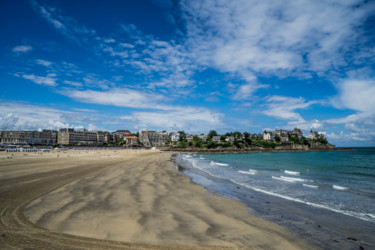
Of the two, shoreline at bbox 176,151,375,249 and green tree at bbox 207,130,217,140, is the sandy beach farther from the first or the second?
green tree at bbox 207,130,217,140

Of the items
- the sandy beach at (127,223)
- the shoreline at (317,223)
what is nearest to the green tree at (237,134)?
the shoreline at (317,223)

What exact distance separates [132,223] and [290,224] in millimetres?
5868

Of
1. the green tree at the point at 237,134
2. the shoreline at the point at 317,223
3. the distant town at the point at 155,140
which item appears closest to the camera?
the shoreline at the point at 317,223

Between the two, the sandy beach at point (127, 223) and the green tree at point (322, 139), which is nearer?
the sandy beach at point (127, 223)

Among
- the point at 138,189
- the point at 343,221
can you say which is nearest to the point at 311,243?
the point at 343,221

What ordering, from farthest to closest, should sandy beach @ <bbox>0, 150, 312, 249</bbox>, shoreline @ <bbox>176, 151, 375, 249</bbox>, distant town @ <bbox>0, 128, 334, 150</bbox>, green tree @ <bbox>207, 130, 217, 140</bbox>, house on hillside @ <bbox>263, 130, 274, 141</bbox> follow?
house on hillside @ <bbox>263, 130, 274, 141</bbox> → green tree @ <bbox>207, 130, 217, 140</bbox> → distant town @ <bbox>0, 128, 334, 150</bbox> → shoreline @ <bbox>176, 151, 375, 249</bbox> → sandy beach @ <bbox>0, 150, 312, 249</bbox>

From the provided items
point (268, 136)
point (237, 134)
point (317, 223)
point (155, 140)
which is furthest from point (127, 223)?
point (268, 136)

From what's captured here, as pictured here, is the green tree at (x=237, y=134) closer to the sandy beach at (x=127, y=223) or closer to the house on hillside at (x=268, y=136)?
the house on hillside at (x=268, y=136)

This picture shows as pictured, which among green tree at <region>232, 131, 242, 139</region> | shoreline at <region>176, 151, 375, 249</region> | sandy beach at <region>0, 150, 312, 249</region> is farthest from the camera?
green tree at <region>232, 131, 242, 139</region>

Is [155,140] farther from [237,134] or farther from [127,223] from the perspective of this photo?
[127,223]

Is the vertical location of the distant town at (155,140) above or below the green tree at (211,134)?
below

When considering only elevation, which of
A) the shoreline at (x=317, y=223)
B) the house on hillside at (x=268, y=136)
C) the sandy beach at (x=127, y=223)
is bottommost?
the shoreline at (x=317, y=223)

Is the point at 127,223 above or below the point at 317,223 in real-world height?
above

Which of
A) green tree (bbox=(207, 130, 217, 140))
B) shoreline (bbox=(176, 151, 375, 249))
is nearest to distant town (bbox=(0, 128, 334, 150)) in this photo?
green tree (bbox=(207, 130, 217, 140))
